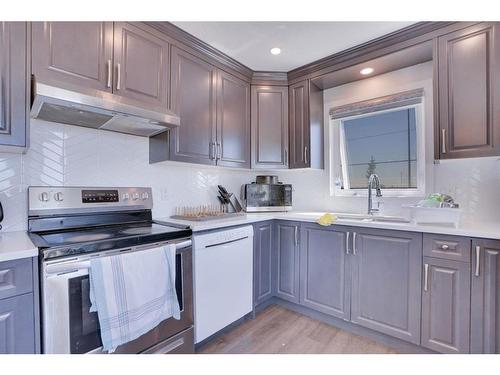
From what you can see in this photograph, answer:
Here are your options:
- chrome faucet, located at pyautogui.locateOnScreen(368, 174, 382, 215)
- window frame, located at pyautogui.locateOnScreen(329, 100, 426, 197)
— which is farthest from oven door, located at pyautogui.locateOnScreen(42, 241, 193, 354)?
window frame, located at pyautogui.locateOnScreen(329, 100, 426, 197)

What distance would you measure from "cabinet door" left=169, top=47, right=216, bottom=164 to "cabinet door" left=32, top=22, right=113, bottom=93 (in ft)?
1.60

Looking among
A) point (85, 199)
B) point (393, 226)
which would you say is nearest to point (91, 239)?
point (85, 199)

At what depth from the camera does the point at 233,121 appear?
2.46 m

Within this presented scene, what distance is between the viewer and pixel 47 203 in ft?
5.13

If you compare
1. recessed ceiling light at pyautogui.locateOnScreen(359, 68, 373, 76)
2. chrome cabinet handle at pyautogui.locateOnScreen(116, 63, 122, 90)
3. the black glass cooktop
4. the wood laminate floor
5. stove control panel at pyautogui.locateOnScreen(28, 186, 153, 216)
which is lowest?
the wood laminate floor

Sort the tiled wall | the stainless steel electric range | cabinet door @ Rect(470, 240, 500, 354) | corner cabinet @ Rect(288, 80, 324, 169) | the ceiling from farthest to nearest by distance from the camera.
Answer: corner cabinet @ Rect(288, 80, 324, 169)
the ceiling
the tiled wall
cabinet door @ Rect(470, 240, 500, 354)
the stainless steel electric range

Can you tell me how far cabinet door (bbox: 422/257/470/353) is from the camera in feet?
4.97

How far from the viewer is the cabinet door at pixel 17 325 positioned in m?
1.03

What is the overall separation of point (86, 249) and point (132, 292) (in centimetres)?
32

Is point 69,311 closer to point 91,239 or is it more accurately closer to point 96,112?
point 91,239

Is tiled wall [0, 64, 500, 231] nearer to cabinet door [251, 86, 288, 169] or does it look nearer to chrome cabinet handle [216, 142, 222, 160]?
chrome cabinet handle [216, 142, 222, 160]

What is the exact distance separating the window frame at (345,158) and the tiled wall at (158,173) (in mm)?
54
